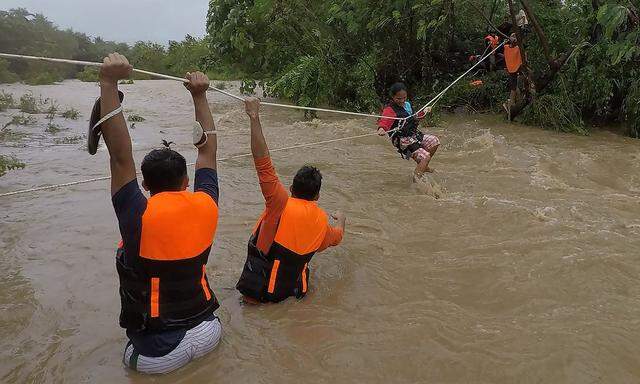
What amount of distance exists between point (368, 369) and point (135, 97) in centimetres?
1582

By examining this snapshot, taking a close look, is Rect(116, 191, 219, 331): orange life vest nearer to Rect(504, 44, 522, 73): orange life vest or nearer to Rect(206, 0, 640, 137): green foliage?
Rect(206, 0, 640, 137): green foliage

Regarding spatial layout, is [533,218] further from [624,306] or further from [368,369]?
[368,369]

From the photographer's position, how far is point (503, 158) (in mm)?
7266

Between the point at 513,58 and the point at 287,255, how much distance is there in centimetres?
728

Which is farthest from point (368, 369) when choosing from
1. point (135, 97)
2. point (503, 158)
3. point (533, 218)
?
point (135, 97)

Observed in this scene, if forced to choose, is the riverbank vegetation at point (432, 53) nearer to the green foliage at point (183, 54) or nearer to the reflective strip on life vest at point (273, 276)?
the reflective strip on life vest at point (273, 276)

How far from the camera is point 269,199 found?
331 cm

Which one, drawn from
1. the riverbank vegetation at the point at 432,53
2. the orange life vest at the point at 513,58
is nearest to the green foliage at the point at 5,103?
the riverbank vegetation at the point at 432,53

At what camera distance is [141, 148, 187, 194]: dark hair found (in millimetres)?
2500

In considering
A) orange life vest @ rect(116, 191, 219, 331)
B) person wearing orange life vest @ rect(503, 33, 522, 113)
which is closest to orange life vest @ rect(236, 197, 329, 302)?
orange life vest @ rect(116, 191, 219, 331)

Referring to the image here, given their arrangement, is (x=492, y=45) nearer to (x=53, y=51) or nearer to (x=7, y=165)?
(x=7, y=165)

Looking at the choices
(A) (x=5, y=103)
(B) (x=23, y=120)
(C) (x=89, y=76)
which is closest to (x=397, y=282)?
(B) (x=23, y=120)

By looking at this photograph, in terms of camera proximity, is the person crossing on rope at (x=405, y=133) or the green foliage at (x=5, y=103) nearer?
the person crossing on rope at (x=405, y=133)

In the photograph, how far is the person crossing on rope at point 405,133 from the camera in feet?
20.2
